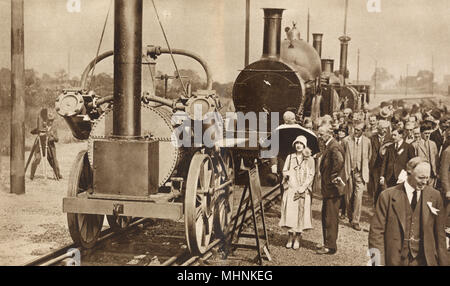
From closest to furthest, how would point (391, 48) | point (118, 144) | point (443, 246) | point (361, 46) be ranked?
point (443, 246)
point (118, 144)
point (391, 48)
point (361, 46)

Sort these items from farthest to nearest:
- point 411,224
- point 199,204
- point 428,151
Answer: point 428,151 → point 199,204 → point 411,224

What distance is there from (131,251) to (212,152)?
74.8 inches

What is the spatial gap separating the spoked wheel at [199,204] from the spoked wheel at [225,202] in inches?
18.4

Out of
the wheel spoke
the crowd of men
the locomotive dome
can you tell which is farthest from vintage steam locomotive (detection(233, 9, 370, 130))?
the wheel spoke

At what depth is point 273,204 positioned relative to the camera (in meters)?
11.6

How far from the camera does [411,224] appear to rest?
558cm

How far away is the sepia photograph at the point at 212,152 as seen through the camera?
22.2ft

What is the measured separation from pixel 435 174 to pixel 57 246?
6.05 m

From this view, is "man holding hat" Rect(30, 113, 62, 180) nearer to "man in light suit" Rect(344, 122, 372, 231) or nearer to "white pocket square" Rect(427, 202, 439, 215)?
"man in light suit" Rect(344, 122, 372, 231)

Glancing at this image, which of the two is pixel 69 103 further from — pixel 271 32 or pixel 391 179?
pixel 271 32

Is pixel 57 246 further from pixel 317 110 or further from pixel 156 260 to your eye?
pixel 317 110

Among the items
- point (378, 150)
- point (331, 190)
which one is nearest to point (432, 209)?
point (331, 190)

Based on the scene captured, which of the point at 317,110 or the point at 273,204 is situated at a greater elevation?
the point at 317,110
